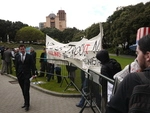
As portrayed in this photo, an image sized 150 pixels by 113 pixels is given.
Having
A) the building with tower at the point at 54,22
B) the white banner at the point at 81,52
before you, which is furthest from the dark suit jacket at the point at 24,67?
the building with tower at the point at 54,22

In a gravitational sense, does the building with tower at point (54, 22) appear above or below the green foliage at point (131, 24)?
above

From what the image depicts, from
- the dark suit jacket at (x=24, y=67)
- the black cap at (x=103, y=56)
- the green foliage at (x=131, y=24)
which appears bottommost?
the dark suit jacket at (x=24, y=67)

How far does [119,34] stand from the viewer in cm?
4262

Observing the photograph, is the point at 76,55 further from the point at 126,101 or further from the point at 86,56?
the point at 126,101

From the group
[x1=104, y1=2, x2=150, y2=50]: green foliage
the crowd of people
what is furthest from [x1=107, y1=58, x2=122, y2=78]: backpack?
[x1=104, y1=2, x2=150, y2=50]: green foliage

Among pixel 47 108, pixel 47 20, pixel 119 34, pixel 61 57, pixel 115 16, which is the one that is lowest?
pixel 47 108

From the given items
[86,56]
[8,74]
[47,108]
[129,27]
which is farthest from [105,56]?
[129,27]

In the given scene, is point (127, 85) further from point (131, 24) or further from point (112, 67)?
point (131, 24)

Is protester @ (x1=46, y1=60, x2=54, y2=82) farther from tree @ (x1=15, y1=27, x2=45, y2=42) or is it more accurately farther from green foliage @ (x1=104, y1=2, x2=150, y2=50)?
tree @ (x1=15, y1=27, x2=45, y2=42)

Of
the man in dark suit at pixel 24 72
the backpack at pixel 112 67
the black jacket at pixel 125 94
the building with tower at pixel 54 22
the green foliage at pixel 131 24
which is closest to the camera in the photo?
the black jacket at pixel 125 94

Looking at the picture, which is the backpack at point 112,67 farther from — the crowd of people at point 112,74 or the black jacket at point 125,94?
the black jacket at point 125,94

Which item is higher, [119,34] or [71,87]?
[119,34]

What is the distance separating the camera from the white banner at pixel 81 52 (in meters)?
7.96

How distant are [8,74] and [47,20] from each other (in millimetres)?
179459
